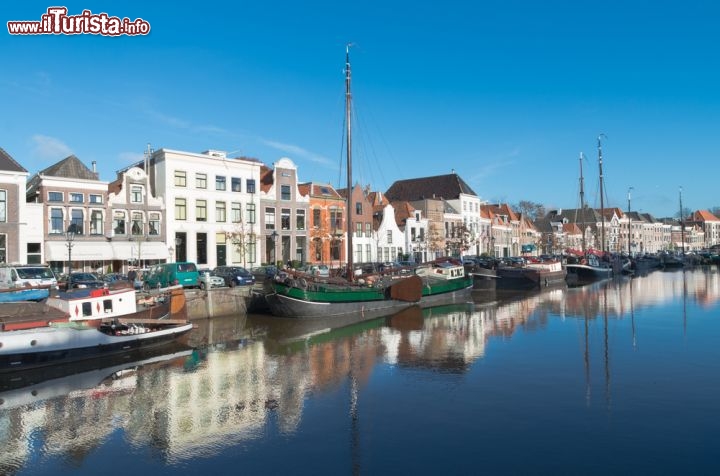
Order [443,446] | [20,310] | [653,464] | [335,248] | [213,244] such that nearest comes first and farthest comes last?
1. [653,464]
2. [443,446]
3. [20,310]
4. [213,244]
5. [335,248]

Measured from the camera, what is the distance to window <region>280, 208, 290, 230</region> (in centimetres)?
4959

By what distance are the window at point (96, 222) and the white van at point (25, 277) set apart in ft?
37.8

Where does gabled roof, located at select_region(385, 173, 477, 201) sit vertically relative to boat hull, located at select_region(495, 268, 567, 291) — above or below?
above

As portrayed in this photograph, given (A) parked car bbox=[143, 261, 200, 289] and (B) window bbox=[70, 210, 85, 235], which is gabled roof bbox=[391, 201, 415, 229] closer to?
(A) parked car bbox=[143, 261, 200, 289]

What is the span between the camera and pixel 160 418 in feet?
41.9

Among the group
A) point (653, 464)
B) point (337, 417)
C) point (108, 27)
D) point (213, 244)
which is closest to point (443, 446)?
point (337, 417)

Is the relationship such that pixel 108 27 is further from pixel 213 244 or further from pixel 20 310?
pixel 213 244

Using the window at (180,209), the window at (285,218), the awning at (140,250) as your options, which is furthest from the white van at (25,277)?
the window at (285,218)

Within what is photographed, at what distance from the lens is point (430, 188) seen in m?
78.0

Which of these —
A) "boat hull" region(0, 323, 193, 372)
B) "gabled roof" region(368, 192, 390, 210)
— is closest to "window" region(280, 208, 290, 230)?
"gabled roof" region(368, 192, 390, 210)

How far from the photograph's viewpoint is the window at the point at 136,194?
40.0 meters

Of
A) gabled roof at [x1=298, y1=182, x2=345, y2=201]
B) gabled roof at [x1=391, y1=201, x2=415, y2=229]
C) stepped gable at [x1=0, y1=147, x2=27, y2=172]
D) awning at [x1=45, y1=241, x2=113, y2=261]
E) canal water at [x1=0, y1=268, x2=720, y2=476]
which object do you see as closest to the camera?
canal water at [x1=0, y1=268, x2=720, y2=476]

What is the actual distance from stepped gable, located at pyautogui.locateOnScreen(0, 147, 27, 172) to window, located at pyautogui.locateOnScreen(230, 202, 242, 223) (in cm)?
1607

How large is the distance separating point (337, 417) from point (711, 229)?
190176mm
